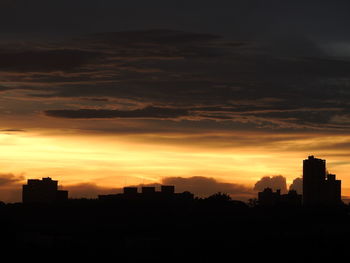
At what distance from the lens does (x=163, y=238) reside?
167 m

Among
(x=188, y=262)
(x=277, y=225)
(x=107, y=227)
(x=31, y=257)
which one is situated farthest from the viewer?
(x=277, y=225)

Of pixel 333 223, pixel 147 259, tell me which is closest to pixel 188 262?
pixel 147 259

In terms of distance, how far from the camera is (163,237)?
554ft

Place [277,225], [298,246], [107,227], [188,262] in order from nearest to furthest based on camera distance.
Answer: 1. [188,262]
2. [298,246]
3. [107,227]
4. [277,225]

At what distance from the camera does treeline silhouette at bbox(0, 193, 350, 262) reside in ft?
502

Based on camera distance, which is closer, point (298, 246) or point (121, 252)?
point (121, 252)

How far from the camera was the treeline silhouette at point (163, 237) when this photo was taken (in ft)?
502

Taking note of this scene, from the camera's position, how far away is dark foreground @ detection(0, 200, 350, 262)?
153 meters

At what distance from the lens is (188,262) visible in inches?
6112

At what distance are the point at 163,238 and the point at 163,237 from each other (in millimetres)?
1875

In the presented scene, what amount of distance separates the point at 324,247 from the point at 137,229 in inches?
1580

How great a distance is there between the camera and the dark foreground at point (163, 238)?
501ft

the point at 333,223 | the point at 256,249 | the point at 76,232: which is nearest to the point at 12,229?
the point at 76,232

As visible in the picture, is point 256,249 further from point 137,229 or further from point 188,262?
point 137,229
